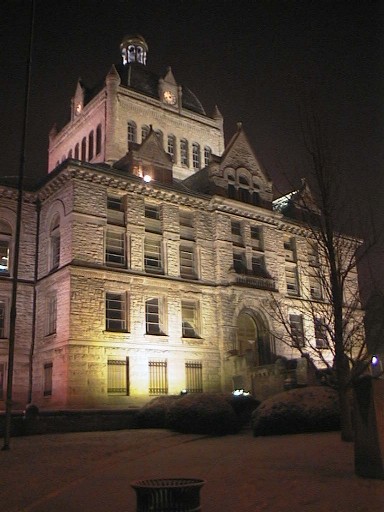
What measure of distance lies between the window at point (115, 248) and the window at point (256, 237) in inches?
422

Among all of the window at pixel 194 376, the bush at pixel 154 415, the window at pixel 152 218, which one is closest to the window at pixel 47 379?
the window at pixel 194 376

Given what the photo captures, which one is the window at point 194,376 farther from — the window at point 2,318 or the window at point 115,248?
the window at point 2,318

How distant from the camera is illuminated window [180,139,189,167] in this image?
4812 cm

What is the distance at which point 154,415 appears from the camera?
2358 centimetres

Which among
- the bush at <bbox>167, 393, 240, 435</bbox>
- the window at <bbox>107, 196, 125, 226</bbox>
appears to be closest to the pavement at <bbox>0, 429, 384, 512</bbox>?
the bush at <bbox>167, 393, 240, 435</bbox>

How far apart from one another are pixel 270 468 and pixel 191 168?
3856 cm

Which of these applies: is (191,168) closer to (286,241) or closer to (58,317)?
(286,241)

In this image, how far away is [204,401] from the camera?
22.0 m

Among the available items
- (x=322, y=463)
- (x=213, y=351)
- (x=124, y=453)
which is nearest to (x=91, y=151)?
(x=213, y=351)

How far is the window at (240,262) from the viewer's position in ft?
126

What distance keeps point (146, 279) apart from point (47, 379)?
323 inches

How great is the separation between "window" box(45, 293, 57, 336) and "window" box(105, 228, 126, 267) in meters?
3.91

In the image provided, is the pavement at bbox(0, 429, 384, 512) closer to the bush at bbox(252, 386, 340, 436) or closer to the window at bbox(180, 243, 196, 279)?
the bush at bbox(252, 386, 340, 436)

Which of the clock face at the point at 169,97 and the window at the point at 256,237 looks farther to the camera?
the clock face at the point at 169,97
